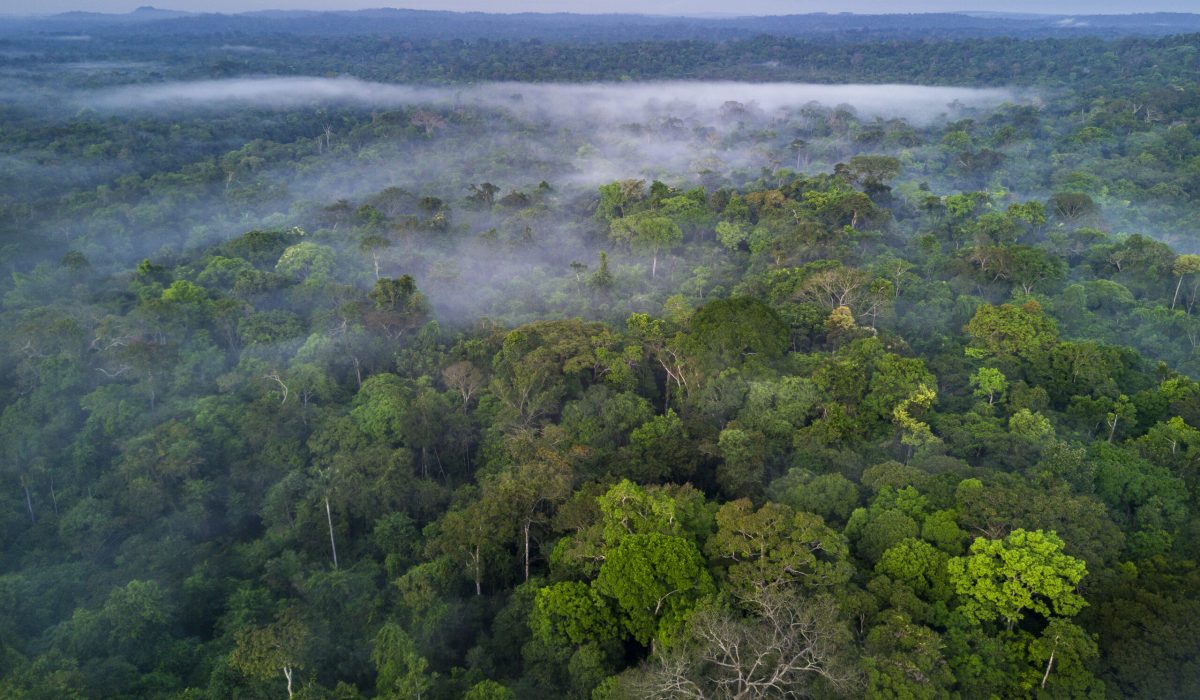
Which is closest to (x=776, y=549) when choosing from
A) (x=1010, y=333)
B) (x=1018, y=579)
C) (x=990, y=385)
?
(x=1018, y=579)

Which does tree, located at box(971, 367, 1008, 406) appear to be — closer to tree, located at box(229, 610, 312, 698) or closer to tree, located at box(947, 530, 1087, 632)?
tree, located at box(947, 530, 1087, 632)

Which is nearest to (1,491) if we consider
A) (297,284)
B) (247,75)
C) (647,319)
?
(297,284)

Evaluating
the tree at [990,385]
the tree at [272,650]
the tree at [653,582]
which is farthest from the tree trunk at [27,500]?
the tree at [990,385]

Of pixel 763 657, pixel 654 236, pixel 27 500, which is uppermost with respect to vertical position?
pixel 654 236

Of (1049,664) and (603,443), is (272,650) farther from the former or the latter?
(1049,664)

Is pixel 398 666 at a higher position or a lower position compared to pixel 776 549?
lower

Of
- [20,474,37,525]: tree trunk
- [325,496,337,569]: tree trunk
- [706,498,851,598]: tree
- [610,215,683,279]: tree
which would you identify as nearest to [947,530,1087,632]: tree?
[706,498,851,598]: tree
